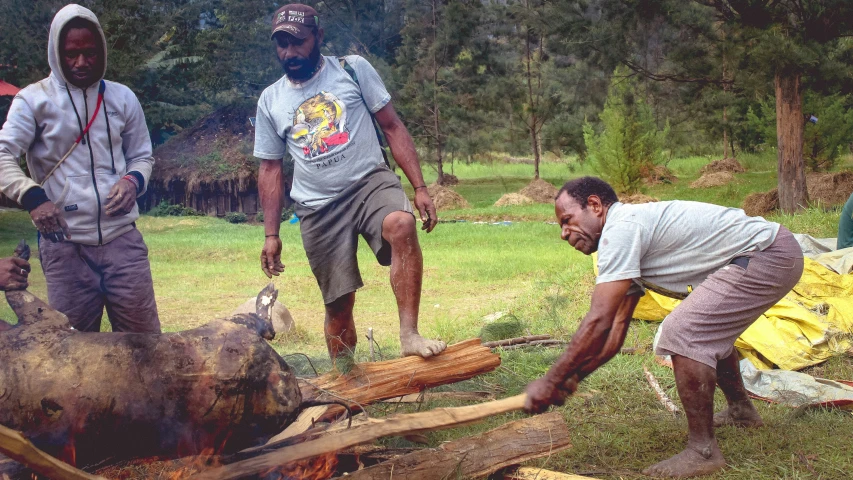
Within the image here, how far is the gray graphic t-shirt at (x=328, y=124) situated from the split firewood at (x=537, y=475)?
191cm

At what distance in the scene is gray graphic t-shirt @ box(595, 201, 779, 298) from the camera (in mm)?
3625

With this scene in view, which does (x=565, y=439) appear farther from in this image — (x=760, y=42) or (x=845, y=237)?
(x=760, y=42)

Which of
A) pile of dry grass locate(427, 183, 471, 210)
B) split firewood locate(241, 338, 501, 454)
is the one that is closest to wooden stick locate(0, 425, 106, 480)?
split firewood locate(241, 338, 501, 454)

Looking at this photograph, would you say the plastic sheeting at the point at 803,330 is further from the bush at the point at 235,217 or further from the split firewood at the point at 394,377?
the bush at the point at 235,217

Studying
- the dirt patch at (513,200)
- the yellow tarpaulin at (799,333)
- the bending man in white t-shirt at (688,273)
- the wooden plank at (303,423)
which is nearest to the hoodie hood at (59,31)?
the wooden plank at (303,423)

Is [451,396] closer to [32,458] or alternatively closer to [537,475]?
[537,475]

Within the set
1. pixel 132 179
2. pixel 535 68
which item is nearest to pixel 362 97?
pixel 132 179

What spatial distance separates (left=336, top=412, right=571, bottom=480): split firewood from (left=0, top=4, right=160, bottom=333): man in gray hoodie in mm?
1780

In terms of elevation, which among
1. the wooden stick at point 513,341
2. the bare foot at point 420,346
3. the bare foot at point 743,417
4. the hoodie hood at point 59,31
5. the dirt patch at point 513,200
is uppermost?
the hoodie hood at point 59,31

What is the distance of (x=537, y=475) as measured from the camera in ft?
11.1

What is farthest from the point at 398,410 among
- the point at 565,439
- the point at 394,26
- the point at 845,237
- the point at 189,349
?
the point at 394,26

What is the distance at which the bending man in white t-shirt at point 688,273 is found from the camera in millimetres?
3500

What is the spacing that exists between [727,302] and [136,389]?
2533 millimetres

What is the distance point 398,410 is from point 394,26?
25.7 metres
